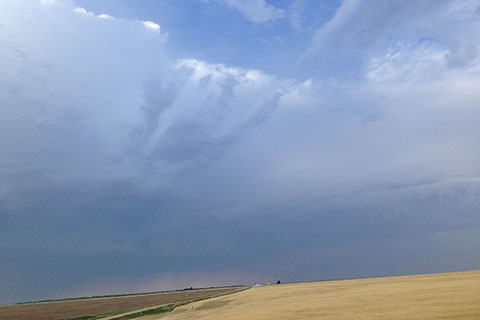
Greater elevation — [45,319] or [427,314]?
[45,319]

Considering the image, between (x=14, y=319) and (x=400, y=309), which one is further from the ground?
(x=14, y=319)

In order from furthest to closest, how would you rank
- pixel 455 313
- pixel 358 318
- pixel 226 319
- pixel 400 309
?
pixel 226 319 → pixel 400 309 → pixel 358 318 → pixel 455 313

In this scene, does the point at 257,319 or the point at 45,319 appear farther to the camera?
the point at 45,319

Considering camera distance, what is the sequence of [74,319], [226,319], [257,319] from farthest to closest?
1. [74,319]
2. [226,319]
3. [257,319]

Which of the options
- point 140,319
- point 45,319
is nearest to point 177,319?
point 140,319

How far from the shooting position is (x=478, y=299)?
22594 millimetres

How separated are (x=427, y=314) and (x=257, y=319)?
13.0m

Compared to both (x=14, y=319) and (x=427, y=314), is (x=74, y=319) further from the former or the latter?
(x=427, y=314)

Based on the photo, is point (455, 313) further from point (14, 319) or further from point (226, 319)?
point (14, 319)

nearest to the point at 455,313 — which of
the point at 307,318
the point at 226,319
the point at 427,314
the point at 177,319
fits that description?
the point at 427,314

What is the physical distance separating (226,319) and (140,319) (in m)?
22.8

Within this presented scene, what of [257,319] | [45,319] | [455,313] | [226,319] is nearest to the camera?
[455,313]

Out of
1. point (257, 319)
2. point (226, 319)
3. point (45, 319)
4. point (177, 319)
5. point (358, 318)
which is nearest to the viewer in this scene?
point (358, 318)

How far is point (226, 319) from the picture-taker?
31.7 metres
